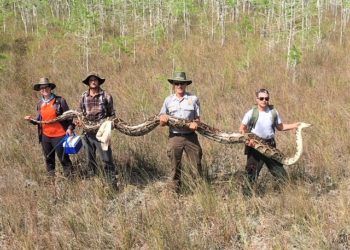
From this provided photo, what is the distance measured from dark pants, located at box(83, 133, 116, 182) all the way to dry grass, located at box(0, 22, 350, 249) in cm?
22

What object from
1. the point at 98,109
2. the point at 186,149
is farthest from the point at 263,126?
the point at 98,109

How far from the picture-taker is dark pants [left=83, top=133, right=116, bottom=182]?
198 inches

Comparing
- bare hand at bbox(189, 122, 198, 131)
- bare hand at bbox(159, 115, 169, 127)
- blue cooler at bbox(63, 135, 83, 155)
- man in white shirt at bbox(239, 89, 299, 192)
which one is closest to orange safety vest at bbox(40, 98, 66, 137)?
blue cooler at bbox(63, 135, 83, 155)

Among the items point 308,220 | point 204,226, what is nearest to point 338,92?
point 308,220

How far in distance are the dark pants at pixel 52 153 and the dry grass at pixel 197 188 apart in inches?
11.0

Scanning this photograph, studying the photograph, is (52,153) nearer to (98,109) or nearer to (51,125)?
(51,125)

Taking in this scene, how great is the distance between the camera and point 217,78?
1058 cm

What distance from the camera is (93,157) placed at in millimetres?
5324

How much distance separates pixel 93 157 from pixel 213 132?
1925 mm

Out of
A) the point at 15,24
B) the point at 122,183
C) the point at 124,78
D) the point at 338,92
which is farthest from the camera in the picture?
the point at 15,24

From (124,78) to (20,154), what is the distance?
5.63m

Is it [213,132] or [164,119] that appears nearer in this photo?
[164,119]

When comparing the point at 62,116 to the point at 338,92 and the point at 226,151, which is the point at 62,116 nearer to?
the point at 226,151

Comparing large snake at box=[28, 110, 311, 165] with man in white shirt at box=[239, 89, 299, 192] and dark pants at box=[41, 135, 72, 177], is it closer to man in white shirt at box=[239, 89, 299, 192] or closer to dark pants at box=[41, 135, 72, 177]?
man in white shirt at box=[239, 89, 299, 192]
